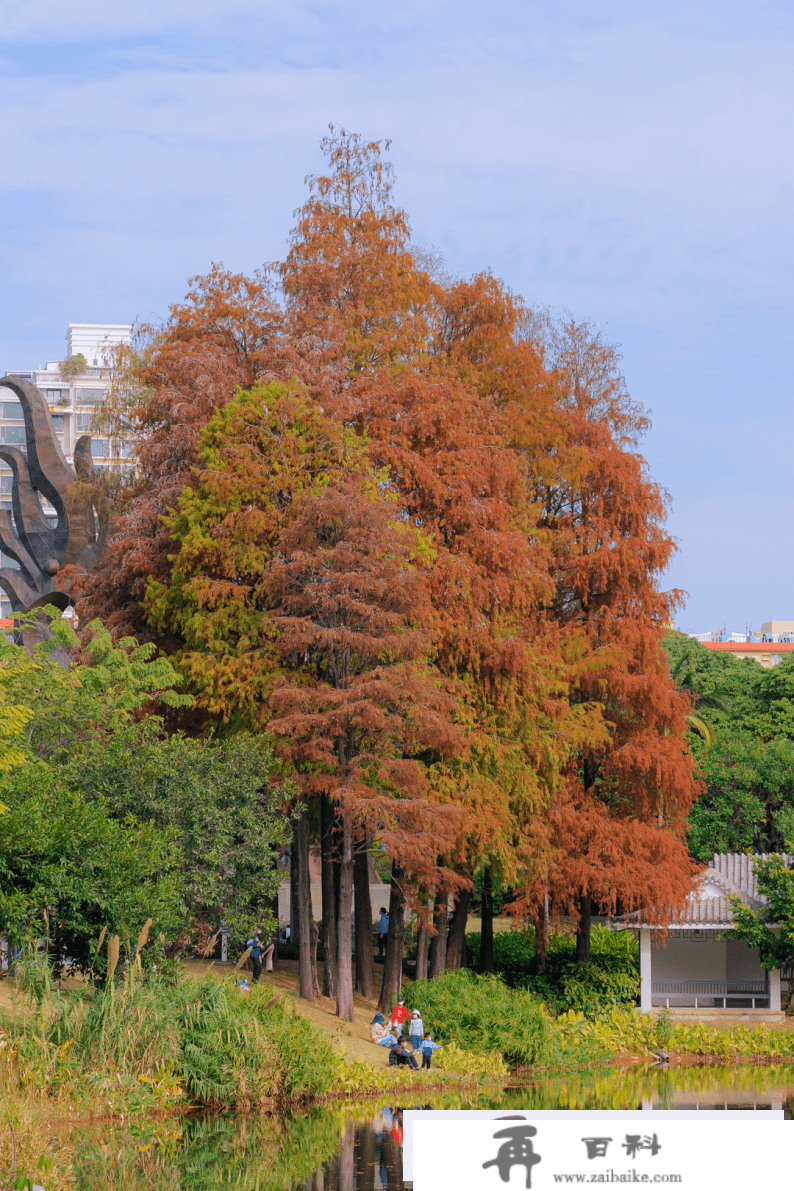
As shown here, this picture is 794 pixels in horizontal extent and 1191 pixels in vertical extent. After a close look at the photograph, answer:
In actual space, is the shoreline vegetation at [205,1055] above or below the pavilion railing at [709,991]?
above

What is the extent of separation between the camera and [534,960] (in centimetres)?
3725

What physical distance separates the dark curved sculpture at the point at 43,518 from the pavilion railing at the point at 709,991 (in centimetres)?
2005

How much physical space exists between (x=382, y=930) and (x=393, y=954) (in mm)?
7810

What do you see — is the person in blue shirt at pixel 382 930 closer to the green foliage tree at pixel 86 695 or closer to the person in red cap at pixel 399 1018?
the person in red cap at pixel 399 1018

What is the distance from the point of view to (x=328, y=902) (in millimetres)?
32406

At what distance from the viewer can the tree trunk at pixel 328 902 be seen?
31.2m

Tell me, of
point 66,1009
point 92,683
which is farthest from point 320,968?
point 66,1009

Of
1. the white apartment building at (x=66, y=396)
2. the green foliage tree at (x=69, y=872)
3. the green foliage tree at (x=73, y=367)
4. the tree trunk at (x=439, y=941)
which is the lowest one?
the tree trunk at (x=439, y=941)

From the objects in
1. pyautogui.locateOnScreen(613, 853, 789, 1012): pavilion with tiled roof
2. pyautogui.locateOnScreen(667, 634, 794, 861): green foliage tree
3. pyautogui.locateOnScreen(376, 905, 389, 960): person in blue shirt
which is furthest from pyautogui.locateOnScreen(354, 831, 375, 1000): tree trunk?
pyautogui.locateOnScreen(667, 634, 794, 861): green foliage tree

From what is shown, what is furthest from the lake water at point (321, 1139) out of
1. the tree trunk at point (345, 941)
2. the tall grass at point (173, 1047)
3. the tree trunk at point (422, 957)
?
the tree trunk at point (422, 957)

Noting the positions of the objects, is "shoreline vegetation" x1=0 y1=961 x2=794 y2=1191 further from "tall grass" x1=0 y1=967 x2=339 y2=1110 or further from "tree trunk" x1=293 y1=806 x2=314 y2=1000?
"tree trunk" x1=293 y1=806 x2=314 y2=1000

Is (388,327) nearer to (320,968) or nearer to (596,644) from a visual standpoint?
(596,644)

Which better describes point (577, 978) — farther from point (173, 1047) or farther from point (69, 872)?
point (69, 872)

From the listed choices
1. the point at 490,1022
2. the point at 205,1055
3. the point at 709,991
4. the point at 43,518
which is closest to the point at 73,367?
the point at 43,518
